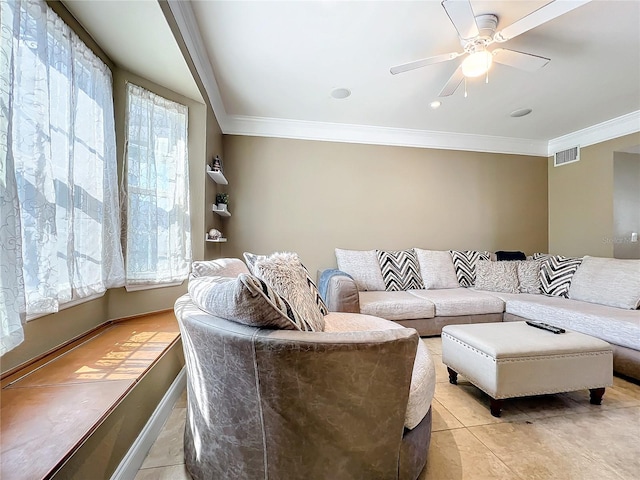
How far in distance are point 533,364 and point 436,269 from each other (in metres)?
2.03

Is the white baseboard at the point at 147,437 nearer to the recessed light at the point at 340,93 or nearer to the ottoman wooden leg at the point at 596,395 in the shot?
the ottoman wooden leg at the point at 596,395

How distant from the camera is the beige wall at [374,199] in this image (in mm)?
3693

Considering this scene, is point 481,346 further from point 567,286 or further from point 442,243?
point 442,243

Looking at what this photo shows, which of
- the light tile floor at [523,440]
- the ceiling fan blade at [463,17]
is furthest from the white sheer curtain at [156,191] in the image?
the ceiling fan blade at [463,17]

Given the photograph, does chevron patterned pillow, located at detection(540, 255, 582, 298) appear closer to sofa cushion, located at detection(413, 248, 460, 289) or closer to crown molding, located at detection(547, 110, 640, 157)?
sofa cushion, located at detection(413, 248, 460, 289)

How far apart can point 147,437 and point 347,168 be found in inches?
132

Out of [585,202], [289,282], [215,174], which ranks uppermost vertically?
[215,174]

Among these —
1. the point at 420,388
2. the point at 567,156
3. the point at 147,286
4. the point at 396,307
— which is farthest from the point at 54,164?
the point at 567,156

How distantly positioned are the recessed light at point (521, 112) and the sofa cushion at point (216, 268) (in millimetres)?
3572

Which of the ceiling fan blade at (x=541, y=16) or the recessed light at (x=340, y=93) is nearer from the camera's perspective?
the ceiling fan blade at (x=541, y=16)

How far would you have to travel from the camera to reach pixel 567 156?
13.8ft

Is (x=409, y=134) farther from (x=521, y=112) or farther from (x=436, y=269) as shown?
(x=436, y=269)

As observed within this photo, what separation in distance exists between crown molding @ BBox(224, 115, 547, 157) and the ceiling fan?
1.56 meters

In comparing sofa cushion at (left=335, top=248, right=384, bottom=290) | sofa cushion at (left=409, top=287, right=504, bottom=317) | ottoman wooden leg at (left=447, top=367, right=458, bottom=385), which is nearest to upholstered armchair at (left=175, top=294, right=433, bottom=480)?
ottoman wooden leg at (left=447, top=367, right=458, bottom=385)
